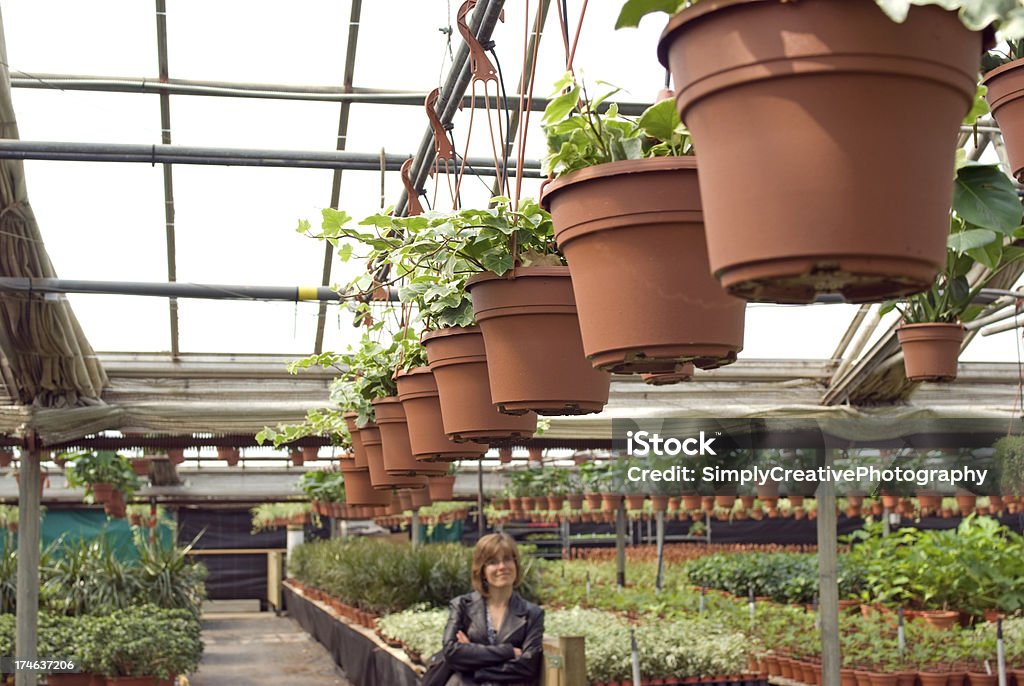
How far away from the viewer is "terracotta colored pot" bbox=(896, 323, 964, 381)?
3.98m

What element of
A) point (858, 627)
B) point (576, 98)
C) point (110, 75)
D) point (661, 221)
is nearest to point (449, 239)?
point (576, 98)

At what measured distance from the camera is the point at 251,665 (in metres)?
11.1

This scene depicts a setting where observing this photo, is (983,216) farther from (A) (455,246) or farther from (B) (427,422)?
(B) (427,422)

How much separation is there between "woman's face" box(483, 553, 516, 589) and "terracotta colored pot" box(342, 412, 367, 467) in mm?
636

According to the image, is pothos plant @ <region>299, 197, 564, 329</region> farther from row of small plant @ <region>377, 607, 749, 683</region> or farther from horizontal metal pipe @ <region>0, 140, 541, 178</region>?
row of small plant @ <region>377, 607, 749, 683</region>

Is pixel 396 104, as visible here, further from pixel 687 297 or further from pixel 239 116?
pixel 687 297

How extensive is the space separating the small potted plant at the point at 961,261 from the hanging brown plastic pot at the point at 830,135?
0.38 ft

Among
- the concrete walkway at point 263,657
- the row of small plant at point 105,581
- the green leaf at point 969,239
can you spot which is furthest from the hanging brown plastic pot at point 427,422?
the concrete walkway at point 263,657

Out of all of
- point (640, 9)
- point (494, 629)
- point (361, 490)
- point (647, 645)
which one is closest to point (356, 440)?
point (361, 490)

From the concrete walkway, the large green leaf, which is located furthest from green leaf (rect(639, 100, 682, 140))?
the concrete walkway

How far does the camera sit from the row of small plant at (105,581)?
7.75 m

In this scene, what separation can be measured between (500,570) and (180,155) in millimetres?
1990

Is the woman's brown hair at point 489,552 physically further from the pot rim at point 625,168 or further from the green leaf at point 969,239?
the pot rim at point 625,168

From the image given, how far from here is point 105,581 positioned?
7.90 metres
